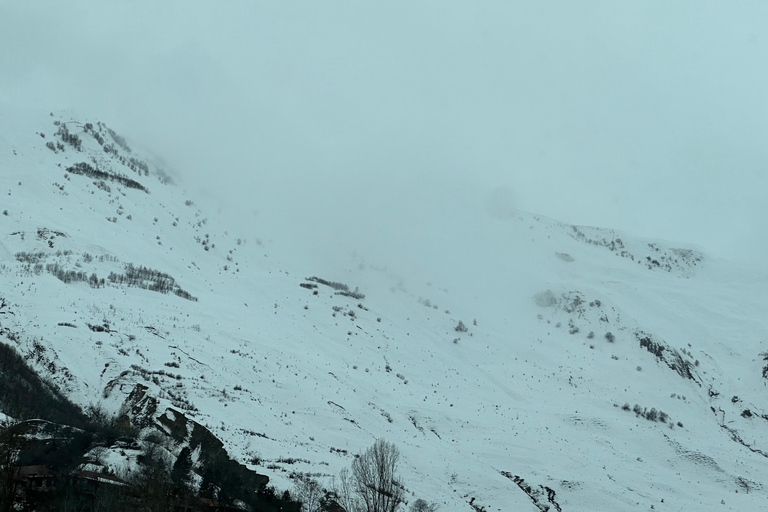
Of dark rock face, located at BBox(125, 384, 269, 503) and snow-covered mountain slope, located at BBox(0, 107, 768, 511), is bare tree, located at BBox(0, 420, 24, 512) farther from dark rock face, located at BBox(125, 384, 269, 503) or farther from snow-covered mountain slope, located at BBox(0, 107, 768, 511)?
snow-covered mountain slope, located at BBox(0, 107, 768, 511)

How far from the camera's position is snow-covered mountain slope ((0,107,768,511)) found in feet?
77.2

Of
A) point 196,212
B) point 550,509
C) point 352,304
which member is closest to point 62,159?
point 196,212

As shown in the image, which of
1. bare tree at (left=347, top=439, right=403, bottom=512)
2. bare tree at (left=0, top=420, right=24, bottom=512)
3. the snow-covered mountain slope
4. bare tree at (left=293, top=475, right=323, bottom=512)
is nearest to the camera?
bare tree at (left=0, top=420, right=24, bottom=512)

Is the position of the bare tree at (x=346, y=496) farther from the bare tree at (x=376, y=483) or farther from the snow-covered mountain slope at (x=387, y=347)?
the snow-covered mountain slope at (x=387, y=347)

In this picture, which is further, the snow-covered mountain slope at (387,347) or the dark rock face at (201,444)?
the snow-covered mountain slope at (387,347)

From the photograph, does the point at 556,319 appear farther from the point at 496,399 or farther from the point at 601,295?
the point at 496,399

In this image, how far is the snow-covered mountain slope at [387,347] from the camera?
2353 cm

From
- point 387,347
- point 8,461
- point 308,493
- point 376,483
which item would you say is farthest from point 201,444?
point 387,347

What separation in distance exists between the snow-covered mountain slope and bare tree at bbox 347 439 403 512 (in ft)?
7.88

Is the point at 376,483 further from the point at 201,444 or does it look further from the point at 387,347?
the point at 387,347

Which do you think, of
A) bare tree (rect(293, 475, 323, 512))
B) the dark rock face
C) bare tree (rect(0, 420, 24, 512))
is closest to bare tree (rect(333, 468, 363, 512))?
bare tree (rect(293, 475, 323, 512))

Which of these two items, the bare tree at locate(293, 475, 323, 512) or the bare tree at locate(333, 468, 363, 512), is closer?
the bare tree at locate(333, 468, 363, 512)

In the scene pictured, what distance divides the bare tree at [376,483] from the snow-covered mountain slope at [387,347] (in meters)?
2.40

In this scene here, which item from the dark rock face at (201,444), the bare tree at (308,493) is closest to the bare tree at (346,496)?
the bare tree at (308,493)
